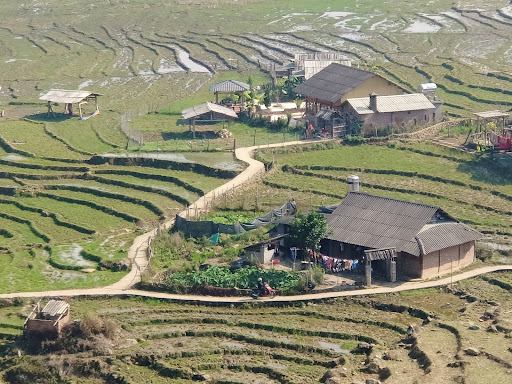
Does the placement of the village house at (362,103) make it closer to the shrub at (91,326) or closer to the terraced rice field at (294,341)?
Answer: the terraced rice field at (294,341)

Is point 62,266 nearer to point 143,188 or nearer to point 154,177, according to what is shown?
point 143,188

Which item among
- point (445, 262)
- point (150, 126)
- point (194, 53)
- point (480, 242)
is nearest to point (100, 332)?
point (445, 262)

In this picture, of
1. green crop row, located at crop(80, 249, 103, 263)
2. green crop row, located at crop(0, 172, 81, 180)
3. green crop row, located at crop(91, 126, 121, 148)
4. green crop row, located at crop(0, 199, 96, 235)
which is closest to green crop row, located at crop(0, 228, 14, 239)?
green crop row, located at crop(0, 199, 96, 235)

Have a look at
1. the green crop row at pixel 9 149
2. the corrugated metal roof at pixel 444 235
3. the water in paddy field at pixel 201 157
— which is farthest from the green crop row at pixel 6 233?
the corrugated metal roof at pixel 444 235

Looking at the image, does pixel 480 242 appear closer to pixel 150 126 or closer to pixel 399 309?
pixel 399 309

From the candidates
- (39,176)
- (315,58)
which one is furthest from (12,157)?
(315,58)

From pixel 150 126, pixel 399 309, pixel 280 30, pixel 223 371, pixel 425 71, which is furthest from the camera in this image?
pixel 280 30
